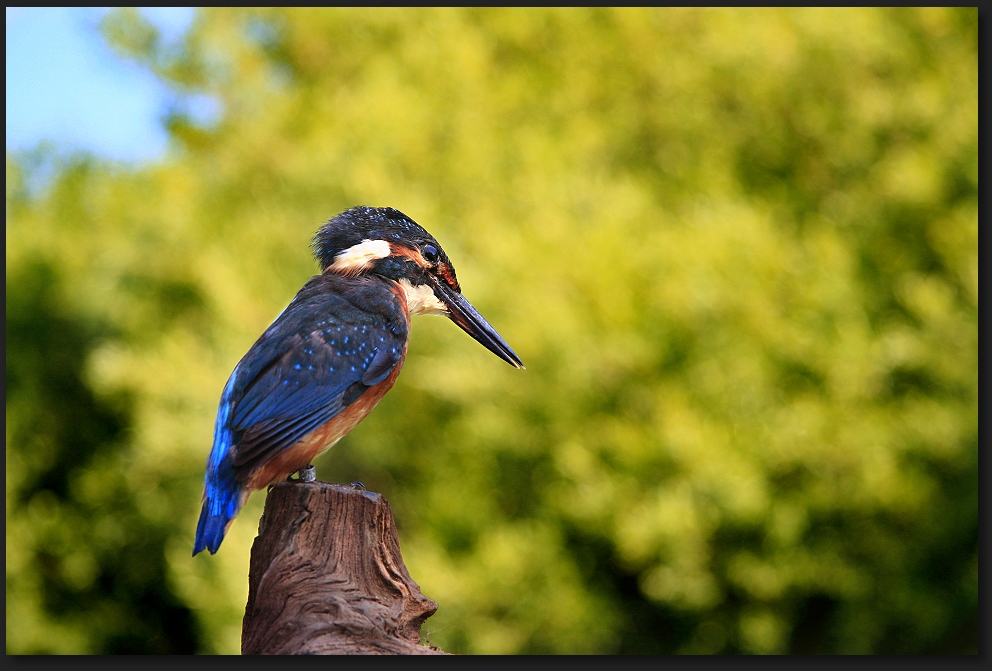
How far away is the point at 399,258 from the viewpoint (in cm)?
282

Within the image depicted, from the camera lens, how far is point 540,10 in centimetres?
952

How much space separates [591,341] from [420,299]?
11.9ft

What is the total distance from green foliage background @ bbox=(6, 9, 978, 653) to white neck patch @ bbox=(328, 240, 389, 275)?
351cm

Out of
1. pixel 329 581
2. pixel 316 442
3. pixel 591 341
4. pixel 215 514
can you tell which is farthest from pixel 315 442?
pixel 591 341

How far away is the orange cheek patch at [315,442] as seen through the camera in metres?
2.35

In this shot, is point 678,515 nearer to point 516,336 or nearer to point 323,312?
point 516,336

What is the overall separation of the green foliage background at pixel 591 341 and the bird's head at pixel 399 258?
10.8 ft

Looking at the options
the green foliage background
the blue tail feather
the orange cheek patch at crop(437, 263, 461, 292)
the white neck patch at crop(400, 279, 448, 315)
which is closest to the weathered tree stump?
the blue tail feather

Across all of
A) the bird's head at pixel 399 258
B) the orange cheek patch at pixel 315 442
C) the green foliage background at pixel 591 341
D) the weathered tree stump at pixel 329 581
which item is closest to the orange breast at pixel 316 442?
the orange cheek patch at pixel 315 442

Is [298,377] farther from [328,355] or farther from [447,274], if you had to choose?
[447,274]

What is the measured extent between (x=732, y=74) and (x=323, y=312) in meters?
6.27

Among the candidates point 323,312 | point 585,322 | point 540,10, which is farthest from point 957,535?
point 540,10

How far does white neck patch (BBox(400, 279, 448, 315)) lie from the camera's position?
9.34 ft

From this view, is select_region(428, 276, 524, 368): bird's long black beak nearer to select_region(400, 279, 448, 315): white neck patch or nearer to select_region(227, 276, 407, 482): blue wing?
select_region(400, 279, 448, 315): white neck patch
